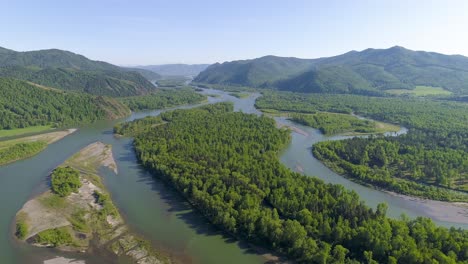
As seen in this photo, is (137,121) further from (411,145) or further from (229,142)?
(411,145)

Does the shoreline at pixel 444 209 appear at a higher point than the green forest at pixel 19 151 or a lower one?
lower

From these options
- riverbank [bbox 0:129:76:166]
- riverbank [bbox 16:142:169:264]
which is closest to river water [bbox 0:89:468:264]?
riverbank [bbox 16:142:169:264]

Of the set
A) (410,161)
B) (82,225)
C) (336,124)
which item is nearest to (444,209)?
(410,161)

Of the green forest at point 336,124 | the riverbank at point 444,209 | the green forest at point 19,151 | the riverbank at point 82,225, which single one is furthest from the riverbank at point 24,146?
the green forest at point 336,124

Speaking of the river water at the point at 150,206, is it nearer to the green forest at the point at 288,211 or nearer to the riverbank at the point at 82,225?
the riverbank at the point at 82,225

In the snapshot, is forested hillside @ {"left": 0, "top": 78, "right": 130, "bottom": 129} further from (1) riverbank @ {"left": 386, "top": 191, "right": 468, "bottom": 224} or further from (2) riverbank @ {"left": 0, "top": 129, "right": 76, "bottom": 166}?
(1) riverbank @ {"left": 386, "top": 191, "right": 468, "bottom": 224}

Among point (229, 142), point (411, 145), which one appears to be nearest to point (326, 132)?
point (411, 145)
